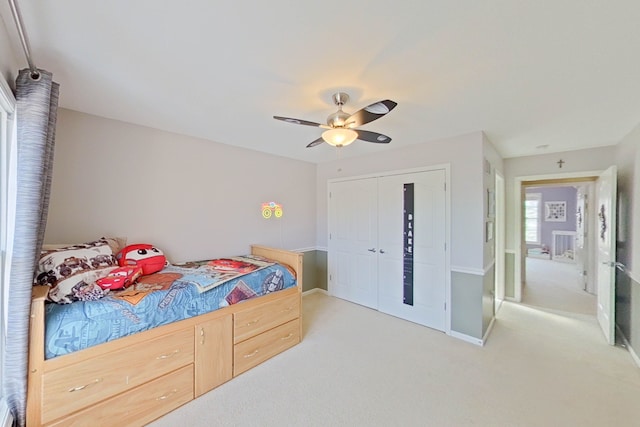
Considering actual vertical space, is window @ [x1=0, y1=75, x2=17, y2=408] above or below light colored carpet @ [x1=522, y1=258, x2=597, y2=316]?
above

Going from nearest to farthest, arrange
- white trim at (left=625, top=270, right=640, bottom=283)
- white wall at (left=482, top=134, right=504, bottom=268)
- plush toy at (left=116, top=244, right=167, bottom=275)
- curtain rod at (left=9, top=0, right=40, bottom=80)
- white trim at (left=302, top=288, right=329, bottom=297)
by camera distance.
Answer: curtain rod at (left=9, top=0, right=40, bottom=80)
plush toy at (left=116, top=244, right=167, bottom=275)
white trim at (left=625, top=270, right=640, bottom=283)
white wall at (left=482, top=134, right=504, bottom=268)
white trim at (left=302, top=288, right=329, bottom=297)

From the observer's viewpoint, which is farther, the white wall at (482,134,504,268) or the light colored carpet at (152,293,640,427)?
the white wall at (482,134,504,268)

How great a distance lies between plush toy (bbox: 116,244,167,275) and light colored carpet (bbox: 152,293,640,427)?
122 cm

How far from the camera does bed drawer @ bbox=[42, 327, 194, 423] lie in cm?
144

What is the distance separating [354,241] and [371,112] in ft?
8.58

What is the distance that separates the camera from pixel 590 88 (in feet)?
5.90

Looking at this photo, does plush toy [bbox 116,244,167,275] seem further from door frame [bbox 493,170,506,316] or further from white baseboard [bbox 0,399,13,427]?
door frame [bbox 493,170,506,316]

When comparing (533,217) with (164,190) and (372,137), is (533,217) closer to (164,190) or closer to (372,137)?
(372,137)

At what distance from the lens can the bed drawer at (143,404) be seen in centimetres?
155

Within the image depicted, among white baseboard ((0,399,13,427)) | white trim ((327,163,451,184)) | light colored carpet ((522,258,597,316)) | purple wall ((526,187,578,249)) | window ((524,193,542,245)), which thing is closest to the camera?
white baseboard ((0,399,13,427))

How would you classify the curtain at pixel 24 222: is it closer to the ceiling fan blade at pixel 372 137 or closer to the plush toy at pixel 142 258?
the plush toy at pixel 142 258

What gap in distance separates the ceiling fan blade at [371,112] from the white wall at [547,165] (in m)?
3.66

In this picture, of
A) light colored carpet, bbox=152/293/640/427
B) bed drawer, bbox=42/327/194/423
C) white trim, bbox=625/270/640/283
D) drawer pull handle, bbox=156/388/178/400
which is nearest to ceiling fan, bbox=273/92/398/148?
bed drawer, bbox=42/327/194/423

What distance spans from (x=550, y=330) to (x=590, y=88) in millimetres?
2892
